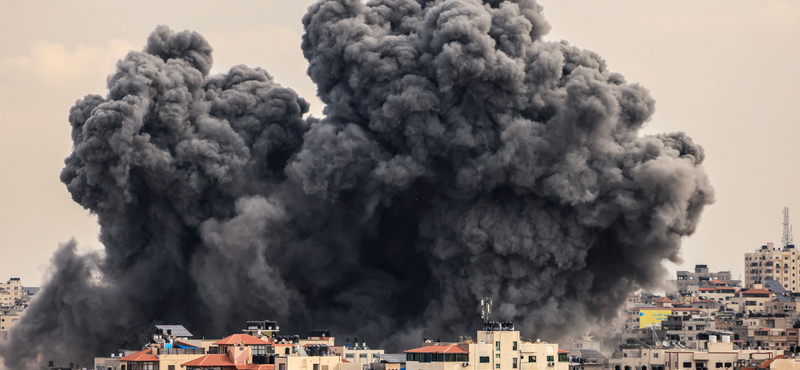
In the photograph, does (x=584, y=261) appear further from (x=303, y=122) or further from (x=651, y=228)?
(x=303, y=122)

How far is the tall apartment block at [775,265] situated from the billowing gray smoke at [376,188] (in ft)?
225

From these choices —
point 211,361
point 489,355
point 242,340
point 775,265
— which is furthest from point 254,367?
point 775,265

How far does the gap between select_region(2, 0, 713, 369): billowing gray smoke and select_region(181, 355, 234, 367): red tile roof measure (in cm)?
1743

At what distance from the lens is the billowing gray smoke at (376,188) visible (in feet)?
211

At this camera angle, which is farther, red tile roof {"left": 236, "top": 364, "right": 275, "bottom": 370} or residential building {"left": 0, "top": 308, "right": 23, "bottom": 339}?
residential building {"left": 0, "top": 308, "right": 23, "bottom": 339}

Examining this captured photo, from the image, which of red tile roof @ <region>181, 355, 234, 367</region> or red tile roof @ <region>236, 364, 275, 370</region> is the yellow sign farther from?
red tile roof @ <region>236, 364, 275, 370</region>

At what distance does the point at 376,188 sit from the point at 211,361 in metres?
21.7

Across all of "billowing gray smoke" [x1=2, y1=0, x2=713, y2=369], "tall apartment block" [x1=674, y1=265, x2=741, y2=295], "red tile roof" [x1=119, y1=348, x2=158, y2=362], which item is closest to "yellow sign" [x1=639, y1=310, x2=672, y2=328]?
"tall apartment block" [x1=674, y1=265, x2=741, y2=295]

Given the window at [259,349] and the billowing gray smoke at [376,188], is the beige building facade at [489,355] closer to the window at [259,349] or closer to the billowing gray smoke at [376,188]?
the window at [259,349]

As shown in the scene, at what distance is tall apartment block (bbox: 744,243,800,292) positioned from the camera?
132 meters

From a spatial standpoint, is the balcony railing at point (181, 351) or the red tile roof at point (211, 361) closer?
the red tile roof at point (211, 361)

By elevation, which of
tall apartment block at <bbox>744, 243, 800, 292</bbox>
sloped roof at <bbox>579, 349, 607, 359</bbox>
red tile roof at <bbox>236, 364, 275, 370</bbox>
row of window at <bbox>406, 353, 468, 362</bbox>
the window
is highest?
tall apartment block at <bbox>744, 243, 800, 292</bbox>

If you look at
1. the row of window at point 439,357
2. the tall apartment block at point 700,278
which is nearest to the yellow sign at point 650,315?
the tall apartment block at point 700,278

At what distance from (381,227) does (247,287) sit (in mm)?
7897
